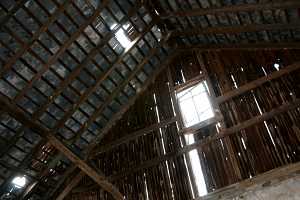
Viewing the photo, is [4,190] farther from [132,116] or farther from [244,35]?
[244,35]

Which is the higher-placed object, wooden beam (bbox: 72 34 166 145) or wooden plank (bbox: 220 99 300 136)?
wooden beam (bbox: 72 34 166 145)

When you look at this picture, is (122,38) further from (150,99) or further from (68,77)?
(150,99)

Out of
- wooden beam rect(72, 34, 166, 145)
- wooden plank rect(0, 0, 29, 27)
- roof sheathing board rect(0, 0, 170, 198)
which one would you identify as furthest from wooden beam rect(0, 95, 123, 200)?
wooden plank rect(0, 0, 29, 27)

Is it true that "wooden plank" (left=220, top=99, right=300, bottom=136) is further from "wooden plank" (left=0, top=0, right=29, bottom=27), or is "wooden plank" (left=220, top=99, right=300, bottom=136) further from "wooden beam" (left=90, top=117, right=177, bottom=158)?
"wooden plank" (left=0, top=0, right=29, bottom=27)

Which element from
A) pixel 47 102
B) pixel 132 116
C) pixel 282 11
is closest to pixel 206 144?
pixel 132 116

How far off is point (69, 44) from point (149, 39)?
269cm

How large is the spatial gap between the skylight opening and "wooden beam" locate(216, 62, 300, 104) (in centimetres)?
559

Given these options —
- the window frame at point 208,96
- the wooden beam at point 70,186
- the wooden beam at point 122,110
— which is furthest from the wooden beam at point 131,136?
the wooden beam at point 70,186

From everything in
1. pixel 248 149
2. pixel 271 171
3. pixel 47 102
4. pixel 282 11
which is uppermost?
pixel 282 11

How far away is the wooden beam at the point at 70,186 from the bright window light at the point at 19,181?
3.48 feet

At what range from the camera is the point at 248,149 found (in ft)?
25.8

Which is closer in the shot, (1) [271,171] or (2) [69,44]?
(1) [271,171]

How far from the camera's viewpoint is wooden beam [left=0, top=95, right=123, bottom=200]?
790 centimetres

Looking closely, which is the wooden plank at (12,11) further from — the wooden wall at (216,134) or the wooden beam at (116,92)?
the wooden wall at (216,134)
